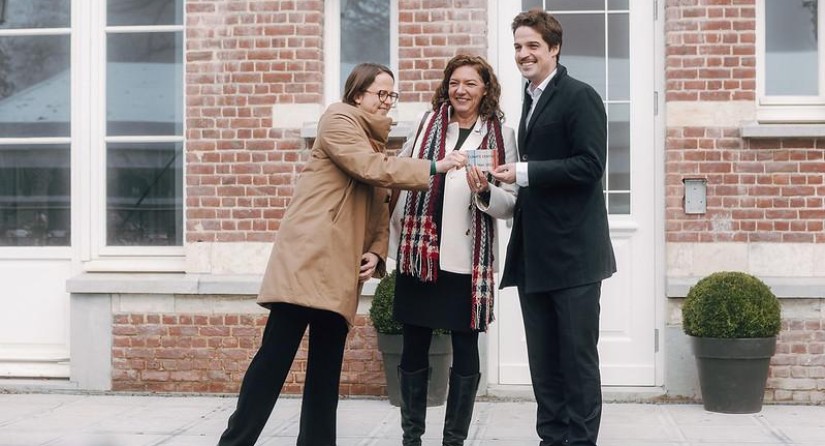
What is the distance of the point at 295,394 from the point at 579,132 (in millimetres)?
3291

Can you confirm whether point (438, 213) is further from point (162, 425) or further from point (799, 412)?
point (799, 412)

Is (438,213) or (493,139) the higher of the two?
(493,139)

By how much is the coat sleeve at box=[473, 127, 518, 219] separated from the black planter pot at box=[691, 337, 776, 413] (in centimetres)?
211

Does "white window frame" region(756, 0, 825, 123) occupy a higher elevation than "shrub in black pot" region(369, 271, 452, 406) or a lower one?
higher

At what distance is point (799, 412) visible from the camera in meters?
6.77

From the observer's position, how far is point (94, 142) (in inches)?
305

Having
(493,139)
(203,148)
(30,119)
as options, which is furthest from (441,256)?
(30,119)

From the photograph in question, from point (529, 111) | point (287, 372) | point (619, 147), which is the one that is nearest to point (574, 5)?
point (619, 147)

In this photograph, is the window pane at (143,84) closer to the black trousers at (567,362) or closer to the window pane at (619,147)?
the window pane at (619,147)

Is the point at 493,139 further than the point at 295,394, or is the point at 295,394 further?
the point at 295,394

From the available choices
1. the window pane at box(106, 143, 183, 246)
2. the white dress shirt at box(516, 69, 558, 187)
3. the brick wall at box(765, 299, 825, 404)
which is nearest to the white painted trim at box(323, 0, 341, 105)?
the window pane at box(106, 143, 183, 246)

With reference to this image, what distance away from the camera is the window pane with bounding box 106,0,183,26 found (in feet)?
25.4

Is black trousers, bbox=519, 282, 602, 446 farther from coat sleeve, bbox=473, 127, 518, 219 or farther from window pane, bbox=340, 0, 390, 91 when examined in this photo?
window pane, bbox=340, 0, 390, 91

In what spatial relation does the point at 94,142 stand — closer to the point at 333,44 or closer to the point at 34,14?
the point at 34,14
